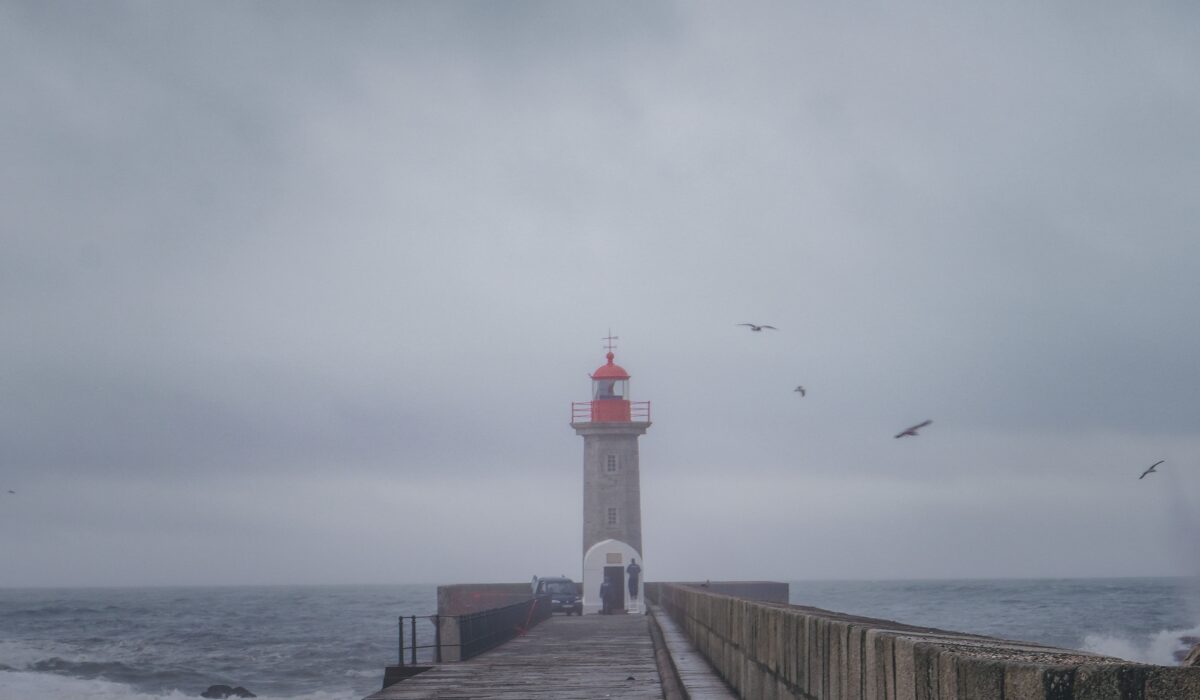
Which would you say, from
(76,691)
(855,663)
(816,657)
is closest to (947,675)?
(855,663)

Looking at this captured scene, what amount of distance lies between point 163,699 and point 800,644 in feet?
113

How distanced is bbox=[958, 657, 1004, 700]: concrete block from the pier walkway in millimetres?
8167

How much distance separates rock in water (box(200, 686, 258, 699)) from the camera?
36.9 metres

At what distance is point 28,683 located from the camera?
4116cm

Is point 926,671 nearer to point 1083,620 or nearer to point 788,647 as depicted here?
point 788,647

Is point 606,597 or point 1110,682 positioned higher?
point 1110,682

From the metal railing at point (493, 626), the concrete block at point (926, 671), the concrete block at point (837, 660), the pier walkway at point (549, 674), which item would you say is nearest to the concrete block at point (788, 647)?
the concrete block at point (837, 660)

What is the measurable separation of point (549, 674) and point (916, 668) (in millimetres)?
10690

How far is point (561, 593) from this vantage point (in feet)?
120

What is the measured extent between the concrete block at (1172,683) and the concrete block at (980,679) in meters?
0.40

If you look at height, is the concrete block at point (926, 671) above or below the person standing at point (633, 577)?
above

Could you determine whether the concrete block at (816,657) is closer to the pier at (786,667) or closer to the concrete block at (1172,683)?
the pier at (786,667)

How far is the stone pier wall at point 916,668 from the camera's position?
2498mm

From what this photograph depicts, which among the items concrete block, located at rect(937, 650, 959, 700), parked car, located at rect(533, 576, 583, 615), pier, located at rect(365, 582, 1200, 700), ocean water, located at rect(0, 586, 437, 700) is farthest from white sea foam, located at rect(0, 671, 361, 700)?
concrete block, located at rect(937, 650, 959, 700)
